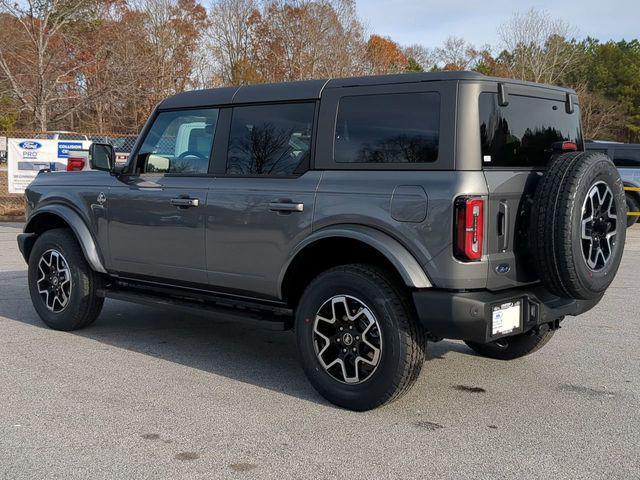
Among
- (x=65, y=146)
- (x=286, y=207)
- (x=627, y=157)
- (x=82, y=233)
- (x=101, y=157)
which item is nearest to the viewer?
(x=286, y=207)

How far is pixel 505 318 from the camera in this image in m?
4.18

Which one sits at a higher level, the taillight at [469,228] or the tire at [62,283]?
the taillight at [469,228]

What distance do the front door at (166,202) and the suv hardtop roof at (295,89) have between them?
0.10m

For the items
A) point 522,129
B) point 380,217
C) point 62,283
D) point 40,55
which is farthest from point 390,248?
point 40,55

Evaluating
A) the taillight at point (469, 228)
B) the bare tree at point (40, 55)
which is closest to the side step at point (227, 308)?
the taillight at point (469, 228)

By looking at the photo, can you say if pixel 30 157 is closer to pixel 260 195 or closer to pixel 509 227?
pixel 260 195

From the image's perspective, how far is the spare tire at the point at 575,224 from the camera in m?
4.05

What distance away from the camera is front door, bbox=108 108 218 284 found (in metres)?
5.27

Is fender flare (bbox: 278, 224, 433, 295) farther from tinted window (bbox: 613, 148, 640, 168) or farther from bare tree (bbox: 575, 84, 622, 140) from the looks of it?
bare tree (bbox: 575, 84, 622, 140)

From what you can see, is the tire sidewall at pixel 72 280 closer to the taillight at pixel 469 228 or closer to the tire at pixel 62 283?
the tire at pixel 62 283

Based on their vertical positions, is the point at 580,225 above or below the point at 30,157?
below

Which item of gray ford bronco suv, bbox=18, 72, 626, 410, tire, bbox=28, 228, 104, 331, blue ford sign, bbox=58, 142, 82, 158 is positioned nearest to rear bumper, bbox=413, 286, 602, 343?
gray ford bronco suv, bbox=18, 72, 626, 410

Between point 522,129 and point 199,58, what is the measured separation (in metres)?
38.1

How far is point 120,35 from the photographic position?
29.0 meters
